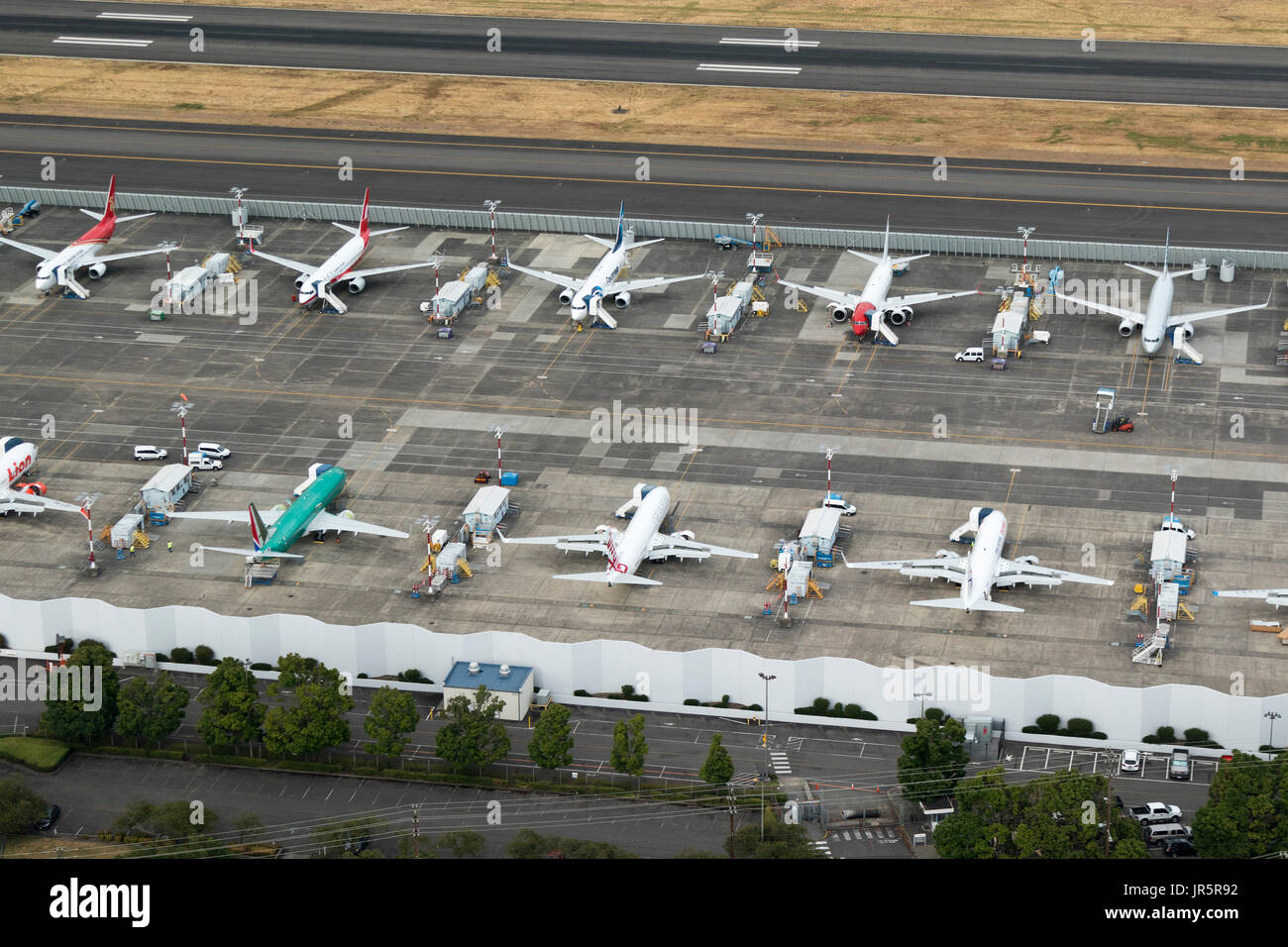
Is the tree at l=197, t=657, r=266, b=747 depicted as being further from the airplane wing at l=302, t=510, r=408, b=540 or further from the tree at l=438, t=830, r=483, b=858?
the airplane wing at l=302, t=510, r=408, b=540

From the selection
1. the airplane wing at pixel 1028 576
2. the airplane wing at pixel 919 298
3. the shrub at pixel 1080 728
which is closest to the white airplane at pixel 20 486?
the airplane wing at pixel 1028 576

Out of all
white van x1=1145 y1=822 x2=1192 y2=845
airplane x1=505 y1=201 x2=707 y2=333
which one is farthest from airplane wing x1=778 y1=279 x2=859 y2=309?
white van x1=1145 y1=822 x2=1192 y2=845

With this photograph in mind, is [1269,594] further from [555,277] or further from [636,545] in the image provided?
[555,277]

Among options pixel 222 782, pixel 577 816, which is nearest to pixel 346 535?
pixel 222 782

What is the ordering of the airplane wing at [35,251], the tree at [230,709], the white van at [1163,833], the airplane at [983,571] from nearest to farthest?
1. the white van at [1163,833]
2. the tree at [230,709]
3. the airplane at [983,571]
4. the airplane wing at [35,251]

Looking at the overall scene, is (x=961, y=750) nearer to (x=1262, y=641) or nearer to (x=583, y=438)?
(x=1262, y=641)

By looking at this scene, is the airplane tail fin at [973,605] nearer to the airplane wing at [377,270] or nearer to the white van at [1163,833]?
the white van at [1163,833]

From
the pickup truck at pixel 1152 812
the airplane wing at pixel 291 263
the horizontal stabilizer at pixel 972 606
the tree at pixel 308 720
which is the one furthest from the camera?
the airplane wing at pixel 291 263

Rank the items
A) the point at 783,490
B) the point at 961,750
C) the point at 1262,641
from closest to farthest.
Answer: the point at 961,750 → the point at 1262,641 → the point at 783,490
